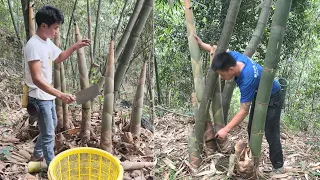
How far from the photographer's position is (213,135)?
129 centimetres

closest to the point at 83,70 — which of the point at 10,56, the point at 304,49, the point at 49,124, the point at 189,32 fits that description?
the point at 49,124

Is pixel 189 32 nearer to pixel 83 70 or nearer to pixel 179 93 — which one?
pixel 179 93

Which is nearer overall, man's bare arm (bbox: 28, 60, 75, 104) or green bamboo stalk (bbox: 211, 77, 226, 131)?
man's bare arm (bbox: 28, 60, 75, 104)

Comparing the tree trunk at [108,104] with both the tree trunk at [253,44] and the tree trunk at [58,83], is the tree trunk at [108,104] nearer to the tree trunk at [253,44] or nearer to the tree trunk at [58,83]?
the tree trunk at [58,83]

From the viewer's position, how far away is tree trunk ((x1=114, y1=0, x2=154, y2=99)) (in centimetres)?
117

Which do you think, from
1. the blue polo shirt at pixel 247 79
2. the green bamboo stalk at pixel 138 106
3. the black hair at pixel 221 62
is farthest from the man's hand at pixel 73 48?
the blue polo shirt at pixel 247 79

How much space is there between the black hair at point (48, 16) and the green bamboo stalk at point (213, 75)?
2.11 ft

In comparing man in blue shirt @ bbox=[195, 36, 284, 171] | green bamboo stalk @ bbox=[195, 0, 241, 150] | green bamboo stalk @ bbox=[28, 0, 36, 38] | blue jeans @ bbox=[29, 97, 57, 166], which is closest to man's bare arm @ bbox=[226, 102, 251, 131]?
man in blue shirt @ bbox=[195, 36, 284, 171]

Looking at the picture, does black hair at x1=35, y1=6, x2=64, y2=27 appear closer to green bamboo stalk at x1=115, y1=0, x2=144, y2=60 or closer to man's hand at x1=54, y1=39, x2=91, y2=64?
man's hand at x1=54, y1=39, x2=91, y2=64

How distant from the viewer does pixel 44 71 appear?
1.13m

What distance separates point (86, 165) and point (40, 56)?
0.46m

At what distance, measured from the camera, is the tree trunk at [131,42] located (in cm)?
117

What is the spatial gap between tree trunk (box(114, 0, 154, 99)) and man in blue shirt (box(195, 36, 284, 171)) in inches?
10.1

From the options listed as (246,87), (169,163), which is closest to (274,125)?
(246,87)
